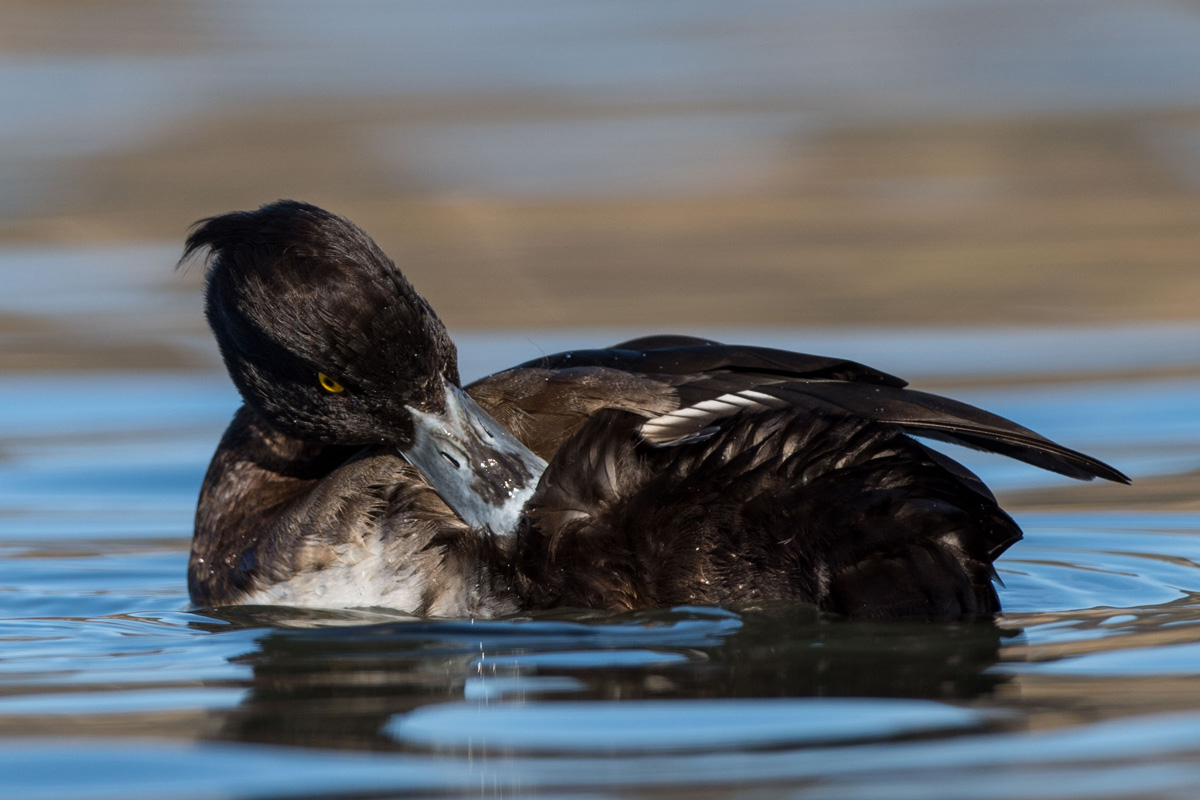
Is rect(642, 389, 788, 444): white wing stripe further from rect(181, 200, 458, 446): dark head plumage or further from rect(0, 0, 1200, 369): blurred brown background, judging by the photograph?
rect(0, 0, 1200, 369): blurred brown background

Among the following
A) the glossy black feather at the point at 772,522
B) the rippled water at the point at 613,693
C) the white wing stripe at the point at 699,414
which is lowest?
the rippled water at the point at 613,693

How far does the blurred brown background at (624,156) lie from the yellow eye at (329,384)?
4.76 metres

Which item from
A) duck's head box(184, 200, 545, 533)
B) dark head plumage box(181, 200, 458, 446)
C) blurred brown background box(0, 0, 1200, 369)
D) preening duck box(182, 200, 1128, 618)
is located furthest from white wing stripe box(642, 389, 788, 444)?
blurred brown background box(0, 0, 1200, 369)

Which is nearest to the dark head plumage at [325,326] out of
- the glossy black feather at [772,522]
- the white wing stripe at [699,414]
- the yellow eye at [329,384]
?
the yellow eye at [329,384]

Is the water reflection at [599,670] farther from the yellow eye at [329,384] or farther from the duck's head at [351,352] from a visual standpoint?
the yellow eye at [329,384]

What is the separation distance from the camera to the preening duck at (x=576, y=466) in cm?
448

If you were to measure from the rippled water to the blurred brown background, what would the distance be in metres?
4.37

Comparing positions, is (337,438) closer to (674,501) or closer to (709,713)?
(674,501)

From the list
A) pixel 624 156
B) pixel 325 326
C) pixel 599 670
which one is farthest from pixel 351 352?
pixel 624 156

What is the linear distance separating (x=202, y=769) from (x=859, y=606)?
1631 millimetres

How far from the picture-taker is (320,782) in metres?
3.47

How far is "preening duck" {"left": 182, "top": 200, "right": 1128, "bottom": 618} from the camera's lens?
4477 millimetres

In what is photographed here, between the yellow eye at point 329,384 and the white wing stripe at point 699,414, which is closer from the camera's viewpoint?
the white wing stripe at point 699,414

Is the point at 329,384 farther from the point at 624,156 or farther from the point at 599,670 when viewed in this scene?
the point at 624,156
